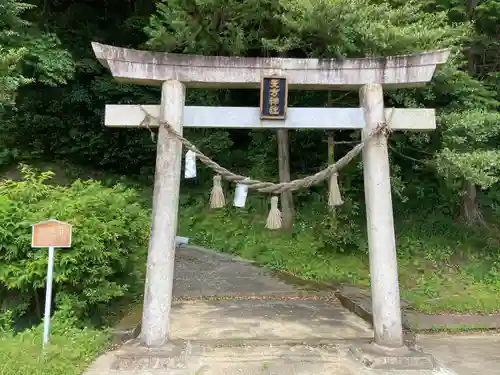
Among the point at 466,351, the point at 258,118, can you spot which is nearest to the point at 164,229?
the point at 258,118

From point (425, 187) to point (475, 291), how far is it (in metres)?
4.28

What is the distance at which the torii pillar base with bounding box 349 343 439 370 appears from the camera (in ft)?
16.6

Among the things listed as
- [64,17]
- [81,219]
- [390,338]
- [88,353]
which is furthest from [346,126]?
[64,17]

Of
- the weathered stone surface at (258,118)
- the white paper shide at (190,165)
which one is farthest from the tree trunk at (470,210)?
the white paper shide at (190,165)

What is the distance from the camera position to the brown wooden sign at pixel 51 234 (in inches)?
199

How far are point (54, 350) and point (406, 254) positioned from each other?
9.16 metres

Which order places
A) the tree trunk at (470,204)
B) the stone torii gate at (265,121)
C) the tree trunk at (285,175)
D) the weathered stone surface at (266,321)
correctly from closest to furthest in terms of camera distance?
the stone torii gate at (265,121) < the weathered stone surface at (266,321) < the tree trunk at (470,204) < the tree trunk at (285,175)

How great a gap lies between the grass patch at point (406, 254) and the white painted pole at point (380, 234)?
360cm

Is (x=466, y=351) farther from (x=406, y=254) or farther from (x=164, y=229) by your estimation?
(x=406, y=254)

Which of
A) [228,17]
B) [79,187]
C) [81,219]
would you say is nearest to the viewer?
[81,219]

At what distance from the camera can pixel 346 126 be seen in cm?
594

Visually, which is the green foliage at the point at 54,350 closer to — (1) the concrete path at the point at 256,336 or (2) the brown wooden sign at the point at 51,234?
(1) the concrete path at the point at 256,336

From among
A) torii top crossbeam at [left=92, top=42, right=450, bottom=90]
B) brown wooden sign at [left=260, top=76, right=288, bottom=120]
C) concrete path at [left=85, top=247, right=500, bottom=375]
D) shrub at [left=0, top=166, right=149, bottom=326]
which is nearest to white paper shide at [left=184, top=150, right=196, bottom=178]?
torii top crossbeam at [left=92, top=42, right=450, bottom=90]

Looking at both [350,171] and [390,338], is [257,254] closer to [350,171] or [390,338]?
[350,171]
